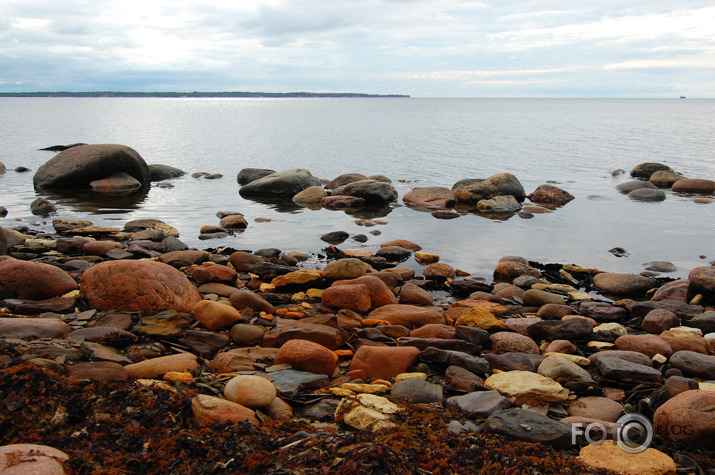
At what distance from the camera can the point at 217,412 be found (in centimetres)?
377

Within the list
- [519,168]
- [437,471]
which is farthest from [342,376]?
[519,168]

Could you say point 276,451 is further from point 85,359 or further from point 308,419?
point 85,359

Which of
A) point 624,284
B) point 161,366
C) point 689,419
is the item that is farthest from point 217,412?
point 624,284

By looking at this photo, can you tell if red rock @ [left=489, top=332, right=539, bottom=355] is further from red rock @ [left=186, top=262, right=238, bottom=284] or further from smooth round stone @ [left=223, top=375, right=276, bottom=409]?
red rock @ [left=186, top=262, right=238, bottom=284]

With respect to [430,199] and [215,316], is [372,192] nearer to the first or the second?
[430,199]

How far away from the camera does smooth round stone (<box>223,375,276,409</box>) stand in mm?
4105

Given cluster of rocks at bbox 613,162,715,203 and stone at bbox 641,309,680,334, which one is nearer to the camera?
stone at bbox 641,309,680,334

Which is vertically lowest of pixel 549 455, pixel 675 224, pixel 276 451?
pixel 675 224

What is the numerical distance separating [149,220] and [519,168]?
20.7 m

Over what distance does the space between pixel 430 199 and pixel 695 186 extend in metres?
11.8

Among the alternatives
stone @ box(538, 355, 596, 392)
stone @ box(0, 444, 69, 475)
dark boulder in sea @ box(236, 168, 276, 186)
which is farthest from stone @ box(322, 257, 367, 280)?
A: dark boulder in sea @ box(236, 168, 276, 186)

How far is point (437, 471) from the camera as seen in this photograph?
10.4ft

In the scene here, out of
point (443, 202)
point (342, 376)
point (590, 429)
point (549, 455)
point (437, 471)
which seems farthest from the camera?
point (443, 202)

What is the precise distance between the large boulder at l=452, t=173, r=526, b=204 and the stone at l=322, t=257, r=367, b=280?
1080 cm
